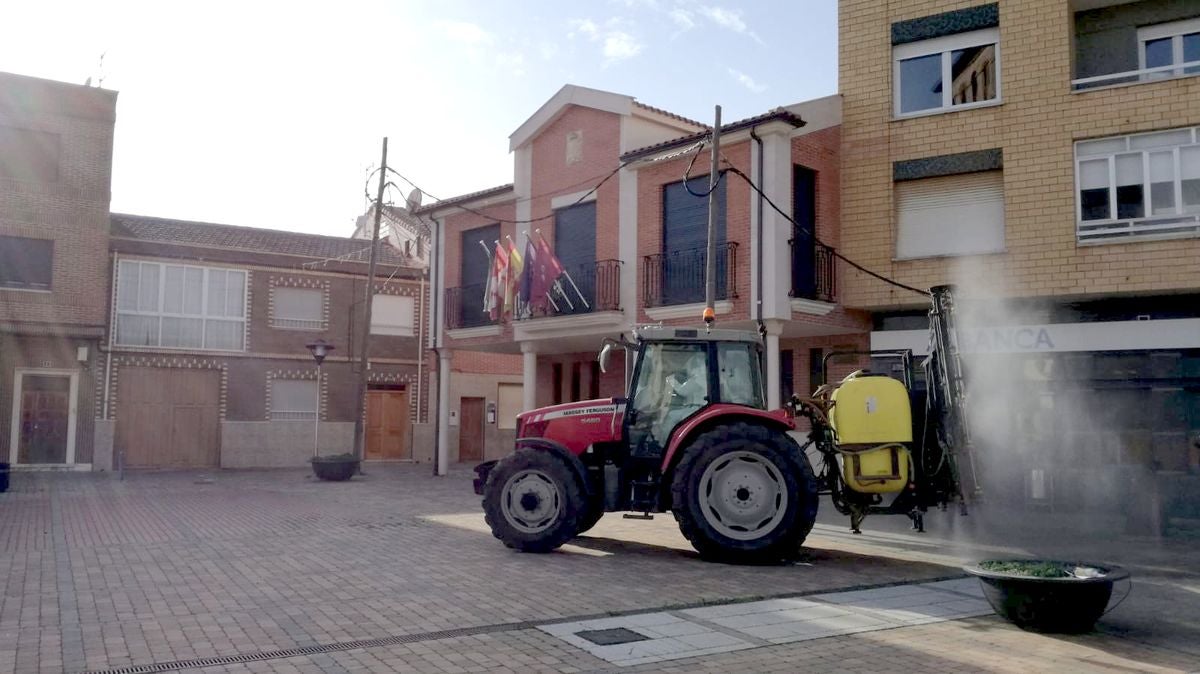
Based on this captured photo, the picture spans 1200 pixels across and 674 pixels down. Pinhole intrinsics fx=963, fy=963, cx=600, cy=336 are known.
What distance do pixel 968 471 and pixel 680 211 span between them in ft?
31.0

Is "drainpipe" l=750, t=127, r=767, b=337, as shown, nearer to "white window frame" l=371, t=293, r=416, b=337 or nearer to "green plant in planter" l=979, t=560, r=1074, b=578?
"green plant in planter" l=979, t=560, r=1074, b=578

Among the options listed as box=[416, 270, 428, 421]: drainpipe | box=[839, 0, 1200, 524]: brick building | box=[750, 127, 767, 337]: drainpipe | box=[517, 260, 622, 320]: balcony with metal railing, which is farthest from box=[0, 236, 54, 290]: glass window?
box=[839, 0, 1200, 524]: brick building

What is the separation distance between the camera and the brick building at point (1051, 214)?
1444 centimetres

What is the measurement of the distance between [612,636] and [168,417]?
78.5 ft

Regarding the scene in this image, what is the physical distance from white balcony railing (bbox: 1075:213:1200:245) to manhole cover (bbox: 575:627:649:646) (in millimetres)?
11500

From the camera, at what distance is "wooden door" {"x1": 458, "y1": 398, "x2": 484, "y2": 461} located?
31641 mm

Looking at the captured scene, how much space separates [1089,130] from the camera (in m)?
15.0

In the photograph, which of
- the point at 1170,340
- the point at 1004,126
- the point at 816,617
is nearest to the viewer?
the point at 816,617

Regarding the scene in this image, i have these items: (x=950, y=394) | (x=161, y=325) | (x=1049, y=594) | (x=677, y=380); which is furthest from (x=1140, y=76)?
(x=161, y=325)

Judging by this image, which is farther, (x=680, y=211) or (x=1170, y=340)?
(x=680, y=211)

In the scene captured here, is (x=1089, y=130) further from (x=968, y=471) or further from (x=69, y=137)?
(x=69, y=137)

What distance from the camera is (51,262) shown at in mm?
24625

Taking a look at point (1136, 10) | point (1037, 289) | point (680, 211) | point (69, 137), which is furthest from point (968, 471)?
point (69, 137)

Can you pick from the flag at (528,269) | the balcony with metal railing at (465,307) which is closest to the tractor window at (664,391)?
the flag at (528,269)
